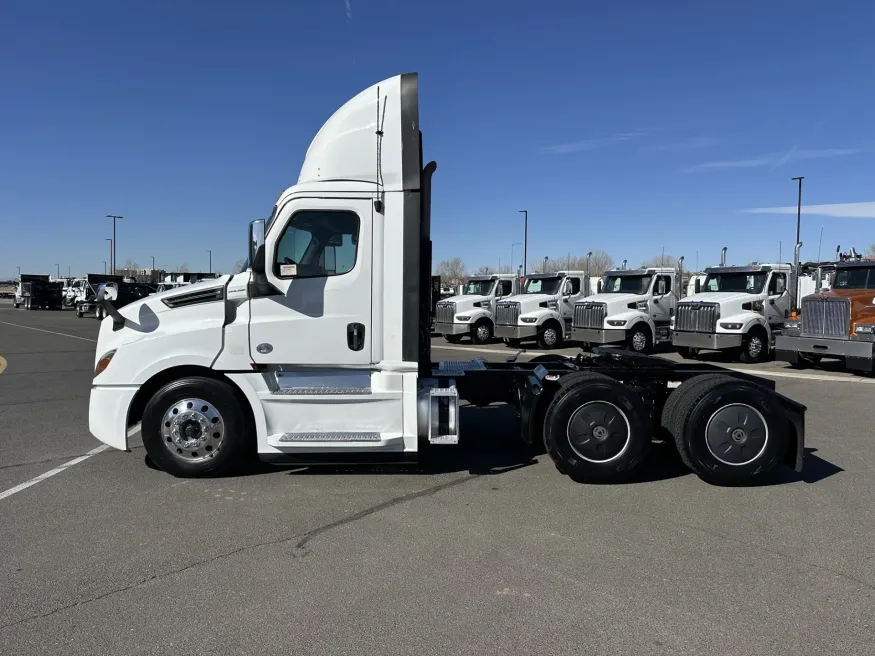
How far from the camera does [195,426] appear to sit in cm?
571

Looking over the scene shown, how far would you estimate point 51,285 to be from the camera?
166 ft

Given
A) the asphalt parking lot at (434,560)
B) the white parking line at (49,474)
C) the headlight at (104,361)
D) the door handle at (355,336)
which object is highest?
the door handle at (355,336)

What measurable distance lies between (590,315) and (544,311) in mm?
1810

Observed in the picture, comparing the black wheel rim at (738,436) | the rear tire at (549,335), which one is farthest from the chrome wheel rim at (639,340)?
the black wheel rim at (738,436)

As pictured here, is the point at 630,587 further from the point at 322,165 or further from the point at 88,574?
the point at 322,165

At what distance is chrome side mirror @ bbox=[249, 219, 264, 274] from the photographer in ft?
17.8

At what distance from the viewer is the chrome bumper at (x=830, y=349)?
1266 centimetres

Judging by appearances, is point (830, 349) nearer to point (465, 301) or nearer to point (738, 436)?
point (738, 436)

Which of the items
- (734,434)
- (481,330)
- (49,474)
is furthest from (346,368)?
(481,330)

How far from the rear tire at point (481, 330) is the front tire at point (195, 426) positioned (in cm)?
1612

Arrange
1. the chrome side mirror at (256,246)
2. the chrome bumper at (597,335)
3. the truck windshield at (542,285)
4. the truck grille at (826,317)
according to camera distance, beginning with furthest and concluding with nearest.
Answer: the truck windshield at (542,285), the chrome bumper at (597,335), the truck grille at (826,317), the chrome side mirror at (256,246)

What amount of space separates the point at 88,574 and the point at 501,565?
2.53 meters

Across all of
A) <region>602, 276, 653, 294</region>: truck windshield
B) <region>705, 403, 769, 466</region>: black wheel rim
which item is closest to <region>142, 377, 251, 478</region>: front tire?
<region>705, 403, 769, 466</region>: black wheel rim

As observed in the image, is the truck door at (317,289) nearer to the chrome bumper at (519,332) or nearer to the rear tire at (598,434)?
the rear tire at (598,434)
